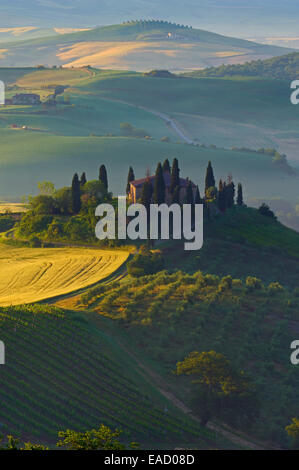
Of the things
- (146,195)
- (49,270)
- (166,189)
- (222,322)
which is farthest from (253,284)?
(166,189)

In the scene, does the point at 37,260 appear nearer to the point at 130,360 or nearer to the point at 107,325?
the point at 107,325

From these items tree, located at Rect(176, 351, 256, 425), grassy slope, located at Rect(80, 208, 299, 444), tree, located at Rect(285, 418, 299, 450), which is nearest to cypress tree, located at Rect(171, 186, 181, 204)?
grassy slope, located at Rect(80, 208, 299, 444)

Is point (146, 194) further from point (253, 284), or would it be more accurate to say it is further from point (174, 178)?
point (253, 284)

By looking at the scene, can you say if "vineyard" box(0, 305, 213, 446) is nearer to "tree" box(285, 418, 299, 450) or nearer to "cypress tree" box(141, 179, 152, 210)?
"tree" box(285, 418, 299, 450)

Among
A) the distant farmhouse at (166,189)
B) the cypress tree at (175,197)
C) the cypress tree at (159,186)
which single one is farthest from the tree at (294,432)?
the distant farmhouse at (166,189)
